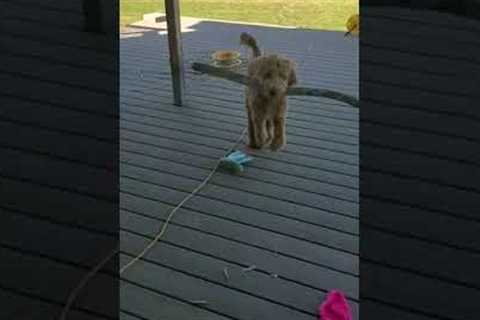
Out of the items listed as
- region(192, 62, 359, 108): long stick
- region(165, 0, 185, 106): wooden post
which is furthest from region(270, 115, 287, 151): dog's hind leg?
region(165, 0, 185, 106): wooden post

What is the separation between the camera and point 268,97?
2445 millimetres

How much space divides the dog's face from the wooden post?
26.5 inches

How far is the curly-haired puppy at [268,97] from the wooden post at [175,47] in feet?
2.02

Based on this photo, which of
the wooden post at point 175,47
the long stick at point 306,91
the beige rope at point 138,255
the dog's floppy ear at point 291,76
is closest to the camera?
the beige rope at point 138,255

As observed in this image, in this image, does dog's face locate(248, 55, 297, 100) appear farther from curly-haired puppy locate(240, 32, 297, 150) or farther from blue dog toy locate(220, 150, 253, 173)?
blue dog toy locate(220, 150, 253, 173)

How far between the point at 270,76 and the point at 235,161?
1.16 feet

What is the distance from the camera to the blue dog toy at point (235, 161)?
7.88ft

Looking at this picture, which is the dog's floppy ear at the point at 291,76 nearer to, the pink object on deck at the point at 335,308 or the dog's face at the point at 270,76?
the dog's face at the point at 270,76

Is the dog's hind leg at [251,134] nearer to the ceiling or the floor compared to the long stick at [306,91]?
nearer to the floor

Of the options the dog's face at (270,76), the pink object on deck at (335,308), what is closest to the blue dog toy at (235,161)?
the dog's face at (270,76)
